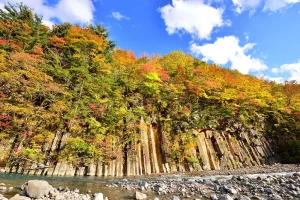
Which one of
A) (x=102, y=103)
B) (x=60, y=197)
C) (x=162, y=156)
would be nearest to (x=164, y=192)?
(x=60, y=197)

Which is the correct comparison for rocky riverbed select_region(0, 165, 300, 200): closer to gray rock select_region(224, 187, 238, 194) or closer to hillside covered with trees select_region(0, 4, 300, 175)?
gray rock select_region(224, 187, 238, 194)

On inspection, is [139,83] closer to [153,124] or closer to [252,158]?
[153,124]

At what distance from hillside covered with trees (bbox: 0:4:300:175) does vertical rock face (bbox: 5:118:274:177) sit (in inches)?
8.2

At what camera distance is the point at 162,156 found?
18.2 metres

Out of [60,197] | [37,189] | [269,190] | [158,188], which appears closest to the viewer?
[60,197]

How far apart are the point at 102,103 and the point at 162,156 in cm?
717

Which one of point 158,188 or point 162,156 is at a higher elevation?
point 162,156

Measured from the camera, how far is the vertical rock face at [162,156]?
1513 centimetres

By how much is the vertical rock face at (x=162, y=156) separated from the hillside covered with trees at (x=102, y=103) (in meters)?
0.21

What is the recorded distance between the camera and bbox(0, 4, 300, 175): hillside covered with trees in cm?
1592

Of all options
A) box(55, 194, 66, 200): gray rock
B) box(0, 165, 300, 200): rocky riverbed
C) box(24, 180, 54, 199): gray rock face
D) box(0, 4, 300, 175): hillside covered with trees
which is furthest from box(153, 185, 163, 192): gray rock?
box(0, 4, 300, 175): hillside covered with trees

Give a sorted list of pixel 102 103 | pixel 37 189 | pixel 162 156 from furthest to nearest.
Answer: pixel 102 103 < pixel 162 156 < pixel 37 189

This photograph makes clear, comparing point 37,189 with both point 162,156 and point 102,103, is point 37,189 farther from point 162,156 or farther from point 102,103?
point 162,156

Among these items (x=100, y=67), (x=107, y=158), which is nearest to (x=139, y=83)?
(x=100, y=67)
